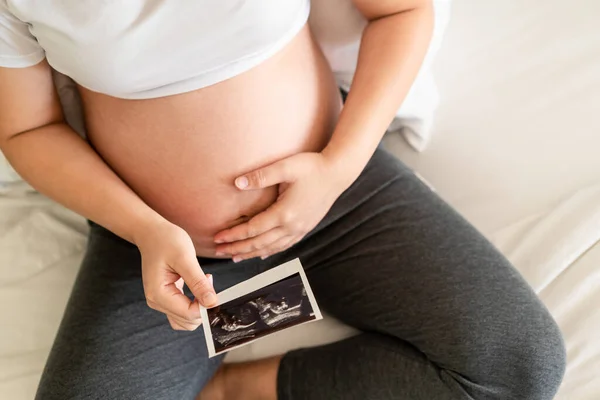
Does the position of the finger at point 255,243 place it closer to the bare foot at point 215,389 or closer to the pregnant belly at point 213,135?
the pregnant belly at point 213,135

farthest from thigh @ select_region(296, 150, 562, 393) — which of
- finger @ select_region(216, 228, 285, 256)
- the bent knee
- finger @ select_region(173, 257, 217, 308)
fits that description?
finger @ select_region(173, 257, 217, 308)

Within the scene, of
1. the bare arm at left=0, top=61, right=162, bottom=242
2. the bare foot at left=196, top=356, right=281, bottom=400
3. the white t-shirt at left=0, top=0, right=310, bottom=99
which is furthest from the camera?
the bare foot at left=196, top=356, right=281, bottom=400

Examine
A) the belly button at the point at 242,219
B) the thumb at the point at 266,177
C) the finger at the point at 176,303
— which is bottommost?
the finger at the point at 176,303

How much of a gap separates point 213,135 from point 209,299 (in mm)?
221

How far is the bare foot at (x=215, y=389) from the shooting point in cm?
96

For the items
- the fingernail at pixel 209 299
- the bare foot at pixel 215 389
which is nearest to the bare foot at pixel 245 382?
the bare foot at pixel 215 389

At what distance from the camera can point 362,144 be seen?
84cm

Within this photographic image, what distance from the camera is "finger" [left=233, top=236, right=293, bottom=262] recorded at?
0.85m

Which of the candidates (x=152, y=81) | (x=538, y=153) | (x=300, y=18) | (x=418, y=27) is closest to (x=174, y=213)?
(x=152, y=81)

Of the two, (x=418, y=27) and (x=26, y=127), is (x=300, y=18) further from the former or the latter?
(x=26, y=127)

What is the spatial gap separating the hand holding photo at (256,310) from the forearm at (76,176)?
0.16m

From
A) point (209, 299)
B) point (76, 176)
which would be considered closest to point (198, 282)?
point (209, 299)

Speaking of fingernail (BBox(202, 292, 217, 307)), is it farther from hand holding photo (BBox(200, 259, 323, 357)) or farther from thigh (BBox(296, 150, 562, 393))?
thigh (BBox(296, 150, 562, 393))

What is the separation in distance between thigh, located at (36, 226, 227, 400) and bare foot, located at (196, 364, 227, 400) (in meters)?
0.05
